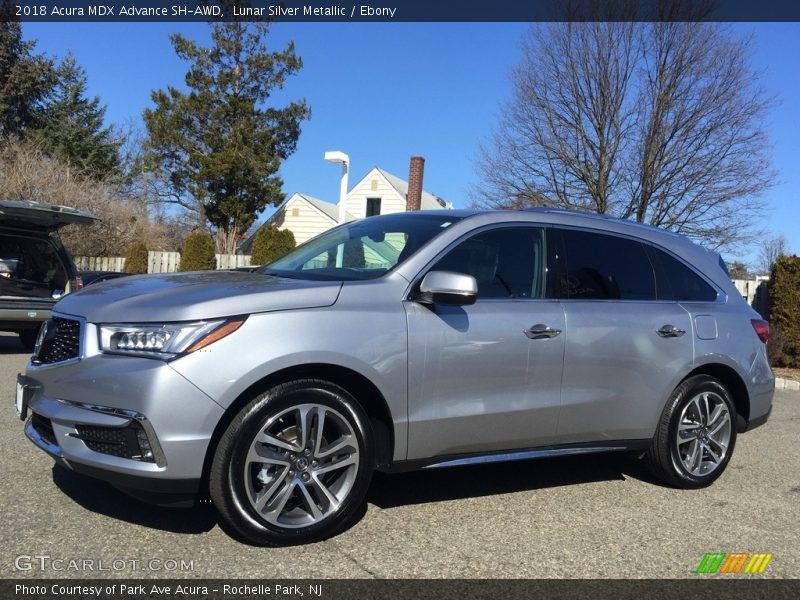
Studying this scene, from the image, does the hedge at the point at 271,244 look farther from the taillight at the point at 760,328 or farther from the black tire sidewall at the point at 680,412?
the black tire sidewall at the point at 680,412

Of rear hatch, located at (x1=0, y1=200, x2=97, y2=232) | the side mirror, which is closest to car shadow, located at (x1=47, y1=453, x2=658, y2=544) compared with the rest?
the side mirror

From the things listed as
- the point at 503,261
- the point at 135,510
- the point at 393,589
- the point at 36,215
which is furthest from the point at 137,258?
the point at 393,589

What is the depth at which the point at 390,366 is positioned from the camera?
12.1 feet

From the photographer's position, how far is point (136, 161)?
4525 cm

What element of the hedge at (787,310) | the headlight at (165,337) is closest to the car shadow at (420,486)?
the headlight at (165,337)

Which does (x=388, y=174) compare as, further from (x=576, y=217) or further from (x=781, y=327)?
(x=576, y=217)

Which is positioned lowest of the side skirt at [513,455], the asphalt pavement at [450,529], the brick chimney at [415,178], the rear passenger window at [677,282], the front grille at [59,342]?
the asphalt pavement at [450,529]

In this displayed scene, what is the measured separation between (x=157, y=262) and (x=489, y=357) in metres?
22.9

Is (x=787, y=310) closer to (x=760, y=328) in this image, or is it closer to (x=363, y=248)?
(x=760, y=328)

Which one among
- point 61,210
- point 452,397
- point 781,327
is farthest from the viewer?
point 781,327

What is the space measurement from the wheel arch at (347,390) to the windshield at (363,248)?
59 centimetres

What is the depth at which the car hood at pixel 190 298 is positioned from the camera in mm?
3326
